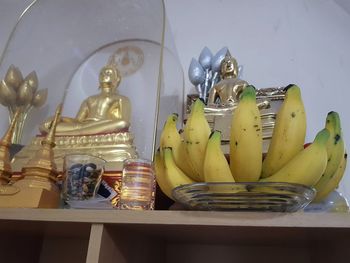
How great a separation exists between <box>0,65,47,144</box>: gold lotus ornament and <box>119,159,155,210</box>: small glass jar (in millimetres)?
550

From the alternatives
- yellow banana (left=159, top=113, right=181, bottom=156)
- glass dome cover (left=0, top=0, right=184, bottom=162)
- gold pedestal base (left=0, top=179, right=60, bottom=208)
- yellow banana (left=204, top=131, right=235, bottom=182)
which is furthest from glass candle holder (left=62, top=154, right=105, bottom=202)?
glass dome cover (left=0, top=0, right=184, bottom=162)

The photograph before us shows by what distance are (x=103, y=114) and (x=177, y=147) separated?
16.9 inches

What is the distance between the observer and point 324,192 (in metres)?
0.55

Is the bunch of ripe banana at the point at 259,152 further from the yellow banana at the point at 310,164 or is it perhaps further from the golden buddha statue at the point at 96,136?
the golden buddha statue at the point at 96,136

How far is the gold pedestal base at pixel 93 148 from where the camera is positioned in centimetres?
76

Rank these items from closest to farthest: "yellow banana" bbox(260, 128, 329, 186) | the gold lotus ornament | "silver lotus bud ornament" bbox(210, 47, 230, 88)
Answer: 1. "yellow banana" bbox(260, 128, 329, 186)
2. "silver lotus bud ornament" bbox(210, 47, 230, 88)
3. the gold lotus ornament

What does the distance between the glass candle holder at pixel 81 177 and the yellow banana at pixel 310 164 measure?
348mm

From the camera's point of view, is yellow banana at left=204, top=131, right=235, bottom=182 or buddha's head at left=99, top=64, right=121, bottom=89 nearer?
yellow banana at left=204, top=131, right=235, bottom=182

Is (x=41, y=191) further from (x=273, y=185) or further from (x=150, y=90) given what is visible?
(x=150, y=90)

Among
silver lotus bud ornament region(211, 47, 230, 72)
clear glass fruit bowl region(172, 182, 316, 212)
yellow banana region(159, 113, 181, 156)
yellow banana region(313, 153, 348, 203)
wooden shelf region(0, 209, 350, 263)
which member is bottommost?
wooden shelf region(0, 209, 350, 263)

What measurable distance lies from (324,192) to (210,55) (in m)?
0.54

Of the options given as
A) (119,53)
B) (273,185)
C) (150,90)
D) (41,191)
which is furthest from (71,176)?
(119,53)

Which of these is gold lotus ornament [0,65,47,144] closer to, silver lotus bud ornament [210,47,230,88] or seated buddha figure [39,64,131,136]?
seated buddha figure [39,64,131,136]

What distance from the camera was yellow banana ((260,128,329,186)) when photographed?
0.46 meters
